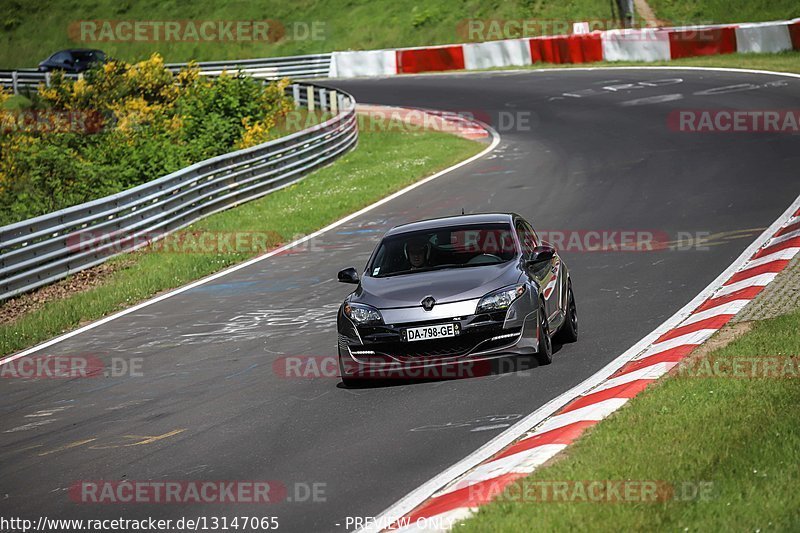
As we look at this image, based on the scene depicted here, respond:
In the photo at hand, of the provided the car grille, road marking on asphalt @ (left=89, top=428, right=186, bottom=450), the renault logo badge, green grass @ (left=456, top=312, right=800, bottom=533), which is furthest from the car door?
road marking on asphalt @ (left=89, top=428, right=186, bottom=450)

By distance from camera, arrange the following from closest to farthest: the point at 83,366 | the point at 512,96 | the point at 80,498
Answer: the point at 80,498
the point at 83,366
the point at 512,96

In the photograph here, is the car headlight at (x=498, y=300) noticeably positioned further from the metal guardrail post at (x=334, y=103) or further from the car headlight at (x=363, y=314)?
the metal guardrail post at (x=334, y=103)

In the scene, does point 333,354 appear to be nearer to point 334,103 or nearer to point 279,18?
point 334,103

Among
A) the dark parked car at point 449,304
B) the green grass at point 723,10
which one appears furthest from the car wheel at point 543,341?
the green grass at point 723,10

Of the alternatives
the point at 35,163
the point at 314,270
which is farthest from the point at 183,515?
the point at 35,163

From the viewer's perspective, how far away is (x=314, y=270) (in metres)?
18.3

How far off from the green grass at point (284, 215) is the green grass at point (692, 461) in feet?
31.7

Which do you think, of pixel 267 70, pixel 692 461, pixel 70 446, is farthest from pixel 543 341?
pixel 267 70

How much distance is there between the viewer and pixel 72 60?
53.5m

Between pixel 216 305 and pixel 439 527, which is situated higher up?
pixel 439 527

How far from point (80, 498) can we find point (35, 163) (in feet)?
74.1

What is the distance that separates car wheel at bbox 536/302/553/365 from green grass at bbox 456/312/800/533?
185 centimetres

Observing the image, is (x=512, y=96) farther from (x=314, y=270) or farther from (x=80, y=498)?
(x=80, y=498)

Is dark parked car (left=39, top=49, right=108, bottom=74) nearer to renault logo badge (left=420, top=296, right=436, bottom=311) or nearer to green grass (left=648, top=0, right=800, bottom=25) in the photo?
green grass (left=648, top=0, right=800, bottom=25)
